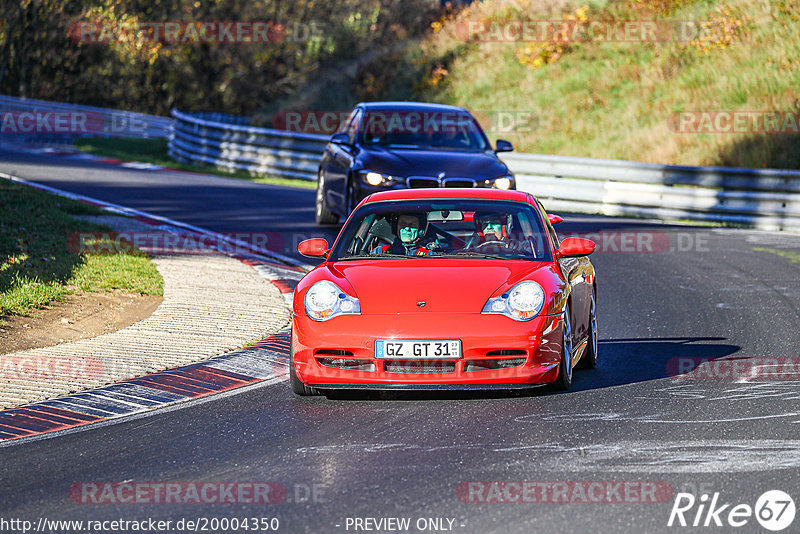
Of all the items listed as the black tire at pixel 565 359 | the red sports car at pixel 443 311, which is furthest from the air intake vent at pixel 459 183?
the black tire at pixel 565 359

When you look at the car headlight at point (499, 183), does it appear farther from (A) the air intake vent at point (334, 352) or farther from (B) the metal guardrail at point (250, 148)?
(B) the metal guardrail at point (250, 148)

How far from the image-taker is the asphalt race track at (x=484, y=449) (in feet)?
18.7

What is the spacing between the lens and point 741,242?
1808 cm

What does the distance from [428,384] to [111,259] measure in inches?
272

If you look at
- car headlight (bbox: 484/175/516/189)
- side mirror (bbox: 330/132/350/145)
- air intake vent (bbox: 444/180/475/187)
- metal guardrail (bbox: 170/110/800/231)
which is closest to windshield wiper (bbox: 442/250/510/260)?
air intake vent (bbox: 444/180/475/187)

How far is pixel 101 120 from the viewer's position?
124ft

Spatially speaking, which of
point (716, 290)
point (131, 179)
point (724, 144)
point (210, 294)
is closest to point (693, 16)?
point (724, 144)

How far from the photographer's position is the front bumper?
7793mm

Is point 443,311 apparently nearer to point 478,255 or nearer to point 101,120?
point 478,255

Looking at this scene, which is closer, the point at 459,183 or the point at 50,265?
the point at 50,265

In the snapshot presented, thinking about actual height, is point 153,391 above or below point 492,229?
below

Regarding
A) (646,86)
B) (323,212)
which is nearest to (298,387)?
(323,212)

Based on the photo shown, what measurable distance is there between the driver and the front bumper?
1.17 m

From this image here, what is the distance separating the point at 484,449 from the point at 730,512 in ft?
5.23
